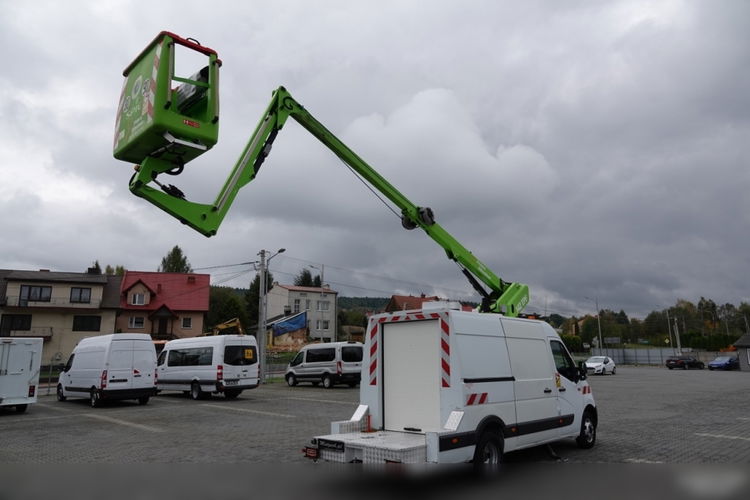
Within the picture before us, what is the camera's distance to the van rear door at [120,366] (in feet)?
63.5

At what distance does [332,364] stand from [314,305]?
5366 centimetres

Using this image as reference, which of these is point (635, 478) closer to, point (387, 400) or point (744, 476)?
point (744, 476)

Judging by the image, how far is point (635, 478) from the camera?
2.74 meters

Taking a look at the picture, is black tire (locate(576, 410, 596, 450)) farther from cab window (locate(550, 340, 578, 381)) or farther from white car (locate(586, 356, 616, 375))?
white car (locate(586, 356, 616, 375))

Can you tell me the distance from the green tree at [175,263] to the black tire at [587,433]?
280 ft

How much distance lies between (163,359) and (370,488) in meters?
24.6

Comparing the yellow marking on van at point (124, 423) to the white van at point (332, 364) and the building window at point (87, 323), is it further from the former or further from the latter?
the building window at point (87, 323)

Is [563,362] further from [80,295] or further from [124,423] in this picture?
[80,295]

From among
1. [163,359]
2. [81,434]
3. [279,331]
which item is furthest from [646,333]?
[81,434]

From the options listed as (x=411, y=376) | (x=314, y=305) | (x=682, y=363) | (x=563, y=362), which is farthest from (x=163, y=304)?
(x=682, y=363)

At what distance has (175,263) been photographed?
3479 inches

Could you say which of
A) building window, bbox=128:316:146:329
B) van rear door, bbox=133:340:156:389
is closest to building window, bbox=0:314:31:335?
building window, bbox=128:316:146:329

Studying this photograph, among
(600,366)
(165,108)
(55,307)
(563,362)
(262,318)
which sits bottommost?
(600,366)

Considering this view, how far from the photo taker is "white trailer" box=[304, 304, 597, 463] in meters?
6.78
